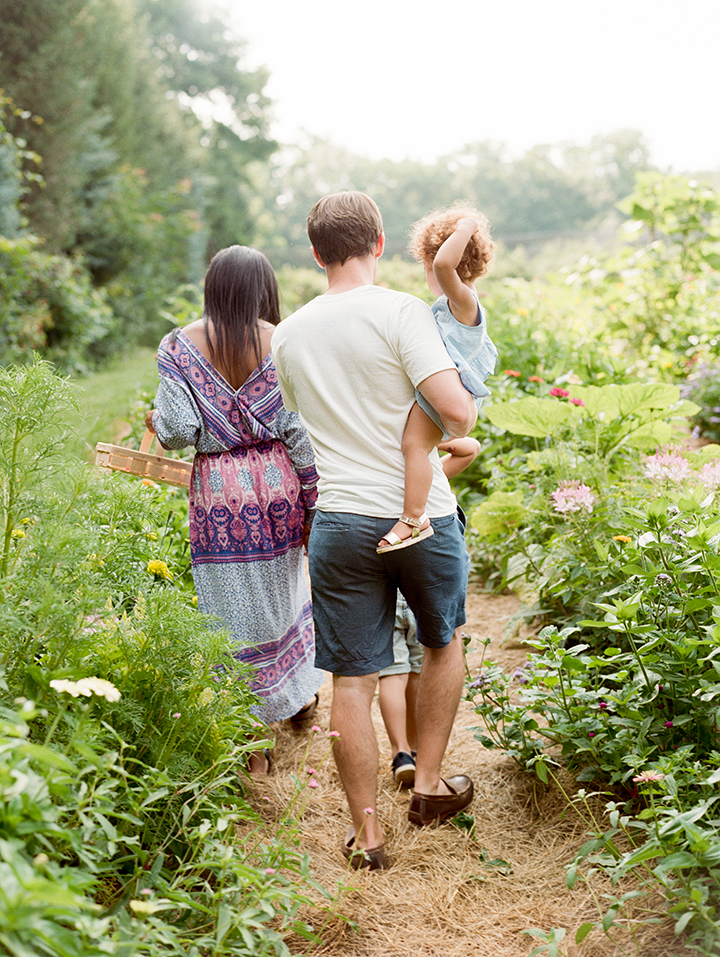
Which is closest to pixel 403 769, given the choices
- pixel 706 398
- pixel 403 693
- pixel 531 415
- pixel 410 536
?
pixel 403 693

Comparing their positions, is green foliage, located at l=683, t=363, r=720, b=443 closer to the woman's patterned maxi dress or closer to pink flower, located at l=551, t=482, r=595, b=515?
pink flower, located at l=551, t=482, r=595, b=515

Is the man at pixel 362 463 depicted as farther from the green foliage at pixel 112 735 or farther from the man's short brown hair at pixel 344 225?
the green foliage at pixel 112 735

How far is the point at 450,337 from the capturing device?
2.08 m

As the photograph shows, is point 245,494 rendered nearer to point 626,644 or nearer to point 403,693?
point 403,693

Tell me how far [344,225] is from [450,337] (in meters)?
0.41

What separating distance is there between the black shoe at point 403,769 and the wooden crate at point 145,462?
126 cm

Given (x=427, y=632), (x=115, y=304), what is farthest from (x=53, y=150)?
(x=427, y=632)

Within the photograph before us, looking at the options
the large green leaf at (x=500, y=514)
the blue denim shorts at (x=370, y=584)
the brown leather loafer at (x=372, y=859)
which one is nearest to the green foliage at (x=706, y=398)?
the large green leaf at (x=500, y=514)

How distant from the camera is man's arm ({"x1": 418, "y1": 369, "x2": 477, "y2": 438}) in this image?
198 centimetres

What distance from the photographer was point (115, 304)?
1752 centimetres

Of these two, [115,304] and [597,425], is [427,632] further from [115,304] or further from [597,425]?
[115,304]

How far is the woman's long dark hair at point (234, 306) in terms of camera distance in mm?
2570

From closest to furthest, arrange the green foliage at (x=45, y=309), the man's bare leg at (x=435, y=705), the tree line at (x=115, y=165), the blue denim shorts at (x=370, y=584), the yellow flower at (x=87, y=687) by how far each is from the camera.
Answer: the yellow flower at (x=87, y=687) → the blue denim shorts at (x=370, y=584) → the man's bare leg at (x=435, y=705) → the green foliage at (x=45, y=309) → the tree line at (x=115, y=165)

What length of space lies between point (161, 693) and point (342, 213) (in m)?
1.31
